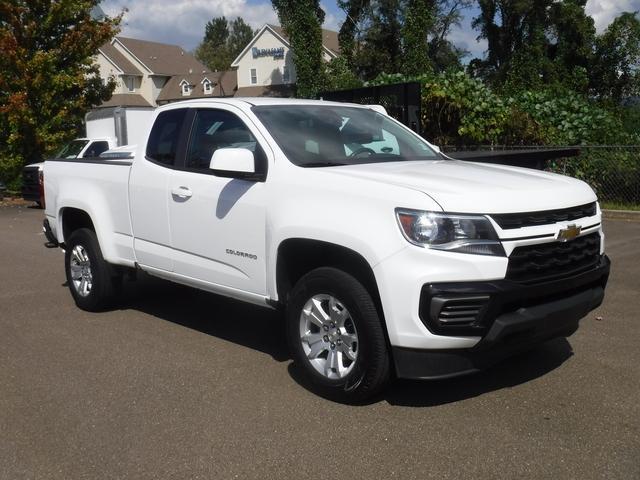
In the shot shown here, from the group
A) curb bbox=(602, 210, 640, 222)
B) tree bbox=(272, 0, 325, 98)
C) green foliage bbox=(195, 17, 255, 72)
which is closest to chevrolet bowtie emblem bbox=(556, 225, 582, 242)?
curb bbox=(602, 210, 640, 222)

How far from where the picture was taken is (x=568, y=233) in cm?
432

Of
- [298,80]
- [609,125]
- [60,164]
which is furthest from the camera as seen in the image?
[298,80]

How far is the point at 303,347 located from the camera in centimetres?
473

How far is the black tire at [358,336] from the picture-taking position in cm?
425

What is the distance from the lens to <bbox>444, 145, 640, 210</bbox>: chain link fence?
13.2m

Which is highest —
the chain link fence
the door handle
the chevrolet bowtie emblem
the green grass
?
the door handle

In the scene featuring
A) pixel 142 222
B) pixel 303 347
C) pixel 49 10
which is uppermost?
pixel 49 10

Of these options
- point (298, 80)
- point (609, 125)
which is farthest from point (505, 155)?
point (298, 80)

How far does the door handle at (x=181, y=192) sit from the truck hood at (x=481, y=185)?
1.31 meters

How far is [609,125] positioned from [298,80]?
20364mm

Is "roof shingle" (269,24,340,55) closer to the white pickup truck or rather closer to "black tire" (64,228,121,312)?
"black tire" (64,228,121,312)

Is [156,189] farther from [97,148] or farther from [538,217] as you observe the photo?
[97,148]

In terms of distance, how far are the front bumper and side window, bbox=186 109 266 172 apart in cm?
205

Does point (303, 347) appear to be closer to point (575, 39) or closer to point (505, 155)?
point (505, 155)
